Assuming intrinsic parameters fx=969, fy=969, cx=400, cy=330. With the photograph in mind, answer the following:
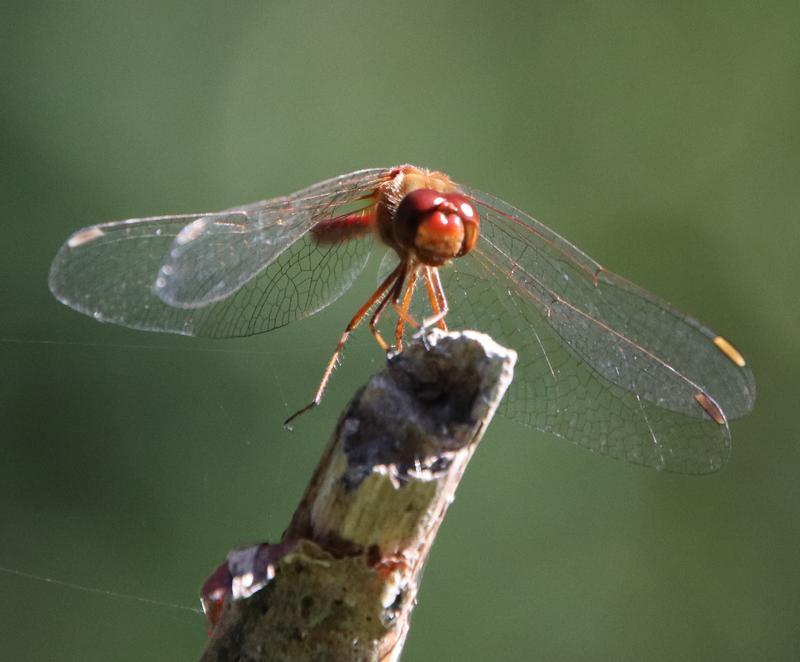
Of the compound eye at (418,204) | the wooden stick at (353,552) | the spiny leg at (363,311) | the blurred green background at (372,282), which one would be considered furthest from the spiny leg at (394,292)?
the wooden stick at (353,552)

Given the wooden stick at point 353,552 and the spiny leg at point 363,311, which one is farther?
the spiny leg at point 363,311

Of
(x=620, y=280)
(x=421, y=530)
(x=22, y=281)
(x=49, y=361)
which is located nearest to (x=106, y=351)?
(x=49, y=361)

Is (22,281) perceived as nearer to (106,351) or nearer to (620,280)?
(106,351)

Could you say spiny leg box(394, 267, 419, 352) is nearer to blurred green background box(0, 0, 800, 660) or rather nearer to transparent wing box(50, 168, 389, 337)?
transparent wing box(50, 168, 389, 337)

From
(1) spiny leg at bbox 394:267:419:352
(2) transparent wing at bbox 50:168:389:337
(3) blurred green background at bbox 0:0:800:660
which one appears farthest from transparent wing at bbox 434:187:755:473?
(3) blurred green background at bbox 0:0:800:660

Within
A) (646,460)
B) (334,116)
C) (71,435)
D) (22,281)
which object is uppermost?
(334,116)

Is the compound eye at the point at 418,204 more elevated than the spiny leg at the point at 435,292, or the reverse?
the compound eye at the point at 418,204

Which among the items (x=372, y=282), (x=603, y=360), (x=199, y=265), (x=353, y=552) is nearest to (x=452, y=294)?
(x=603, y=360)

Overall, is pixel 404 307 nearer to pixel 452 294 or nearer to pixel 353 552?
pixel 452 294

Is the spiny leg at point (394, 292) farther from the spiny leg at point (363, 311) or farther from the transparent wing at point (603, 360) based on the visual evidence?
the transparent wing at point (603, 360)
